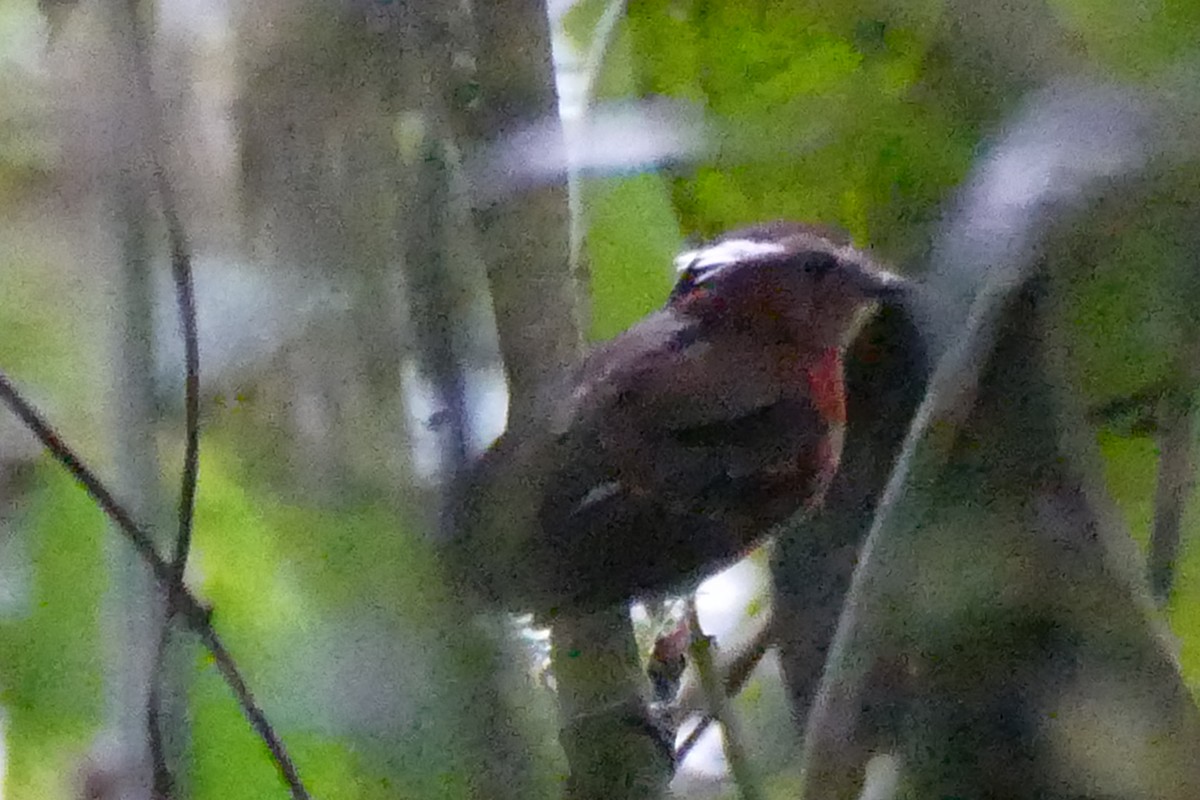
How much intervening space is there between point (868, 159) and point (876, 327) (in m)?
0.06

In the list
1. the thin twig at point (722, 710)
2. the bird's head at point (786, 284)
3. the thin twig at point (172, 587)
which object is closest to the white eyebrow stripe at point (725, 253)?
the bird's head at point (786, 284)

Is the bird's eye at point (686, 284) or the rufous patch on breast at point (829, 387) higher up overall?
the bird's eye at point (686, 284)

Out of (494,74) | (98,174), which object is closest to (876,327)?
(494,74)

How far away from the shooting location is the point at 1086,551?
1.69ft

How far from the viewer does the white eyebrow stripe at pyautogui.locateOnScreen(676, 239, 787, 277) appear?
0.52 metres

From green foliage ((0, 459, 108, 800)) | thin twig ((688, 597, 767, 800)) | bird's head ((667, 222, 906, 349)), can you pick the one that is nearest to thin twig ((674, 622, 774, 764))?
thin twig ((688, 597, 767, 800))

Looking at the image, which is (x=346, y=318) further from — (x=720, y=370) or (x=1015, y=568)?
(x=1015, y=568)

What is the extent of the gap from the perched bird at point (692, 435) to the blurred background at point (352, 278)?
17 millimetres

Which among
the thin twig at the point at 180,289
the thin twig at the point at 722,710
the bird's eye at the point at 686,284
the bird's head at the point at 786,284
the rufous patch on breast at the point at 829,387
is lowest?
the thin twig at the point at 722,710

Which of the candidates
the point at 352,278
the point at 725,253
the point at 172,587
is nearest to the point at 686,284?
the point at 725,253

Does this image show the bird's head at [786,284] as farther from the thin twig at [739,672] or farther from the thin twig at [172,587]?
the thin twig at [172,587]

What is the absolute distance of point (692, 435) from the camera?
0.51 metres

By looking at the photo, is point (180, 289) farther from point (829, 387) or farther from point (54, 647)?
point (829, 387)

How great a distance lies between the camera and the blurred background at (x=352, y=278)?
53 cm
